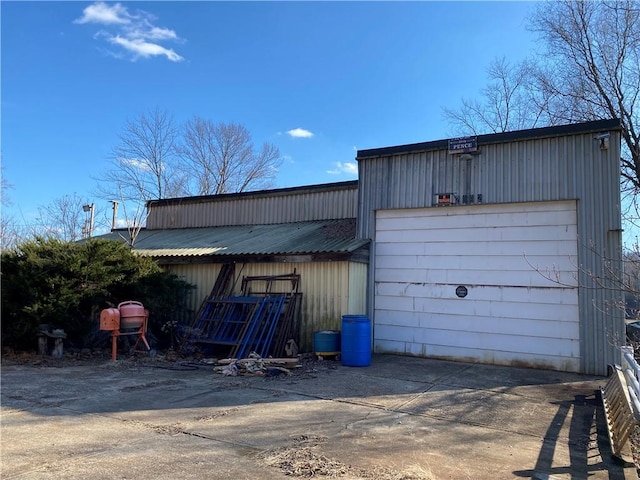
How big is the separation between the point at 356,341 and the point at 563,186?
17.4 ft

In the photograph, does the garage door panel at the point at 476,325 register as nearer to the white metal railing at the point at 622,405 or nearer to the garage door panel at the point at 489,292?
the garage door panel at the point at 489,292

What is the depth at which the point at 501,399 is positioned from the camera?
7.04m

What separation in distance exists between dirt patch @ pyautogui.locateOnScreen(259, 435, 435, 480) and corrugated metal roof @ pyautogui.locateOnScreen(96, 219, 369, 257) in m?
6.24

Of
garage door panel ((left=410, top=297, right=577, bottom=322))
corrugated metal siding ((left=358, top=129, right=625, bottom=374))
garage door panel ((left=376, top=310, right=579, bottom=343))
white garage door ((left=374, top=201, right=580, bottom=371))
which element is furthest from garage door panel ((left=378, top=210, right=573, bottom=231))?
garage door panel ((left=376, top=310, right=579, bottom=343))

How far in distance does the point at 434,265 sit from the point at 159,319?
23.5 ft

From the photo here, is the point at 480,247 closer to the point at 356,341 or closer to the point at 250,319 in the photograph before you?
the point at 356,341

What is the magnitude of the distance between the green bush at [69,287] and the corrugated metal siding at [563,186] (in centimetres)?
603

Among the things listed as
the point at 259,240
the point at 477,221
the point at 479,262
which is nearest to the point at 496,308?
the point at 479,262

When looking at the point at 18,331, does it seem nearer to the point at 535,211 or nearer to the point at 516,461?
the point at 516,461

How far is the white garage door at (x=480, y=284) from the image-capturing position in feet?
31.0

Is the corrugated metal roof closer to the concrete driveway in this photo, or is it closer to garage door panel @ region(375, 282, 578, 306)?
garage door panel @ region(375, 282, 578, 306)

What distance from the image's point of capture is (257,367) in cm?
889

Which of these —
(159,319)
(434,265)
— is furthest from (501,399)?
(159,319)

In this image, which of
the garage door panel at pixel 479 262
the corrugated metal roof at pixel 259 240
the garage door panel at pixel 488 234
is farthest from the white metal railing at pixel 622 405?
the corrugated metal roof at pixel 259 240
